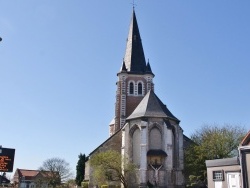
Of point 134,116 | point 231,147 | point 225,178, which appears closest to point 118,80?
point 134,116

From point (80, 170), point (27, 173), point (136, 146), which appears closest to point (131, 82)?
point (80, 170)

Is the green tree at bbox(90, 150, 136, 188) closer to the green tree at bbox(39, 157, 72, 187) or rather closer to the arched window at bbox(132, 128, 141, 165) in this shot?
the arched window at bbox(132, 128, 141, 165)

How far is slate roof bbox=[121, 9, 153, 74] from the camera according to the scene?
1991 inches

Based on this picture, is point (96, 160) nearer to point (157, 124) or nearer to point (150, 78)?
point (157, 124)

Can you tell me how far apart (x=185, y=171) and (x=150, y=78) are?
17.6 metres

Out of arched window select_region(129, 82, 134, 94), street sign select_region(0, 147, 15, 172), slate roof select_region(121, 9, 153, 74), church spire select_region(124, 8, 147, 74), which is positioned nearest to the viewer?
street sign select_region(0, 147, 15, 172)

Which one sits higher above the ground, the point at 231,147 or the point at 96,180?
the point at 231,147

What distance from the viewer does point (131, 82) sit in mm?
49969

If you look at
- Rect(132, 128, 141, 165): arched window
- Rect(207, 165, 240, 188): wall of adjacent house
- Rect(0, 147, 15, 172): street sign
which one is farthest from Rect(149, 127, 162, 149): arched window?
Rect(0, 147, 15, 172): street sign

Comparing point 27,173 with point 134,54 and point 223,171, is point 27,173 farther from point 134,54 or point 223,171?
point 223,171

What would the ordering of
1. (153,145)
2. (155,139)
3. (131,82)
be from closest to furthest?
(153,145), (155,139), (131,82)

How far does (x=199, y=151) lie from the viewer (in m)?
34.7

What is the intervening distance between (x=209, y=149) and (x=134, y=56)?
22.3 metres

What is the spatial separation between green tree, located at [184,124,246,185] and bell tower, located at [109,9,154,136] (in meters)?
13.7
